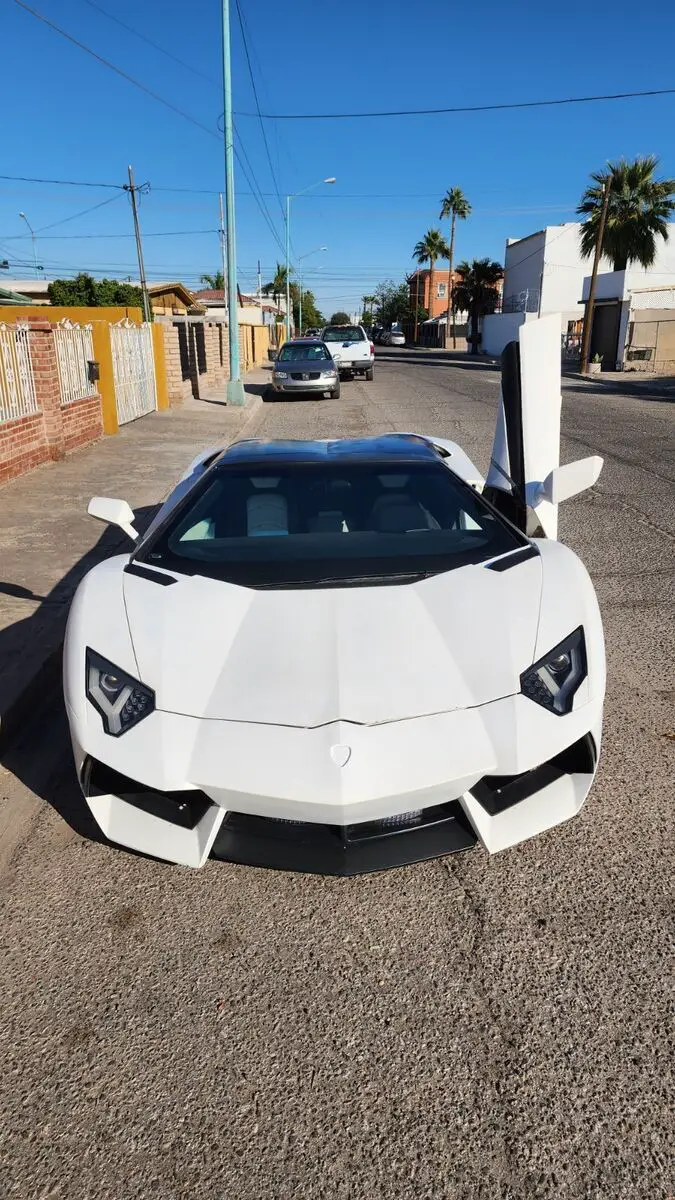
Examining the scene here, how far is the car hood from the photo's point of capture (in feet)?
7.75

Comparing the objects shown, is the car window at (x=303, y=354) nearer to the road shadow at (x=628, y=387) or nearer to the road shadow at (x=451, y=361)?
the road shadow at (x=628, y=387)

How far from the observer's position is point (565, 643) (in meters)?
2.61

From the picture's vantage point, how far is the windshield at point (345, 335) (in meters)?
27.7

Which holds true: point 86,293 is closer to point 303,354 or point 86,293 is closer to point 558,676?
point 303,354

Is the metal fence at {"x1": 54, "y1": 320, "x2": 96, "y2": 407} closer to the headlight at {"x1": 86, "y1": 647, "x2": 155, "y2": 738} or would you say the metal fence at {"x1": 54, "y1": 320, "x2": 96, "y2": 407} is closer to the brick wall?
the brick wall

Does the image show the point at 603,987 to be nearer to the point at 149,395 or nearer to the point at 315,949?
the point at 315,949

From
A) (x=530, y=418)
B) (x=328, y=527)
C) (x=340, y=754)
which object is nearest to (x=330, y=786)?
(x=340, y=754)

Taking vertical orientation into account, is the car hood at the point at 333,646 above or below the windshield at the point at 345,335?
below

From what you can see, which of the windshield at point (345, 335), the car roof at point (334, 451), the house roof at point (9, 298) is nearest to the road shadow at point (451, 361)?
the windshield at point (345, 335)

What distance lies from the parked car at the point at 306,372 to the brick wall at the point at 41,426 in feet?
31.7

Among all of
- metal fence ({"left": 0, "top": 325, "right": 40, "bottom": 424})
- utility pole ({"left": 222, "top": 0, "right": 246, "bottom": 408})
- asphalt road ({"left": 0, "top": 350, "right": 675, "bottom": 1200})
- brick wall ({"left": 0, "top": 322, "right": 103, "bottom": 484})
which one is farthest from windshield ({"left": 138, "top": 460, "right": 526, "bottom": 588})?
utility pole ({"left": 222, "top": 0, "right": 246, "bottom": 408})

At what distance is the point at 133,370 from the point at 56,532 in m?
9.87

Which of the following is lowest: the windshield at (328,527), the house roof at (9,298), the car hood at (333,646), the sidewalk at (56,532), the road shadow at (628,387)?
the road shadow at (628,387)

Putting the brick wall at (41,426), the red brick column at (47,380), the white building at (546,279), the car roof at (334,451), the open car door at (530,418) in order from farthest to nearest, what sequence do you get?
the white building at (546,279) → the red brick column at (47,380) → the brick wall at (41,426) → the open car door at (530,418) → the car roof at (334,451)
